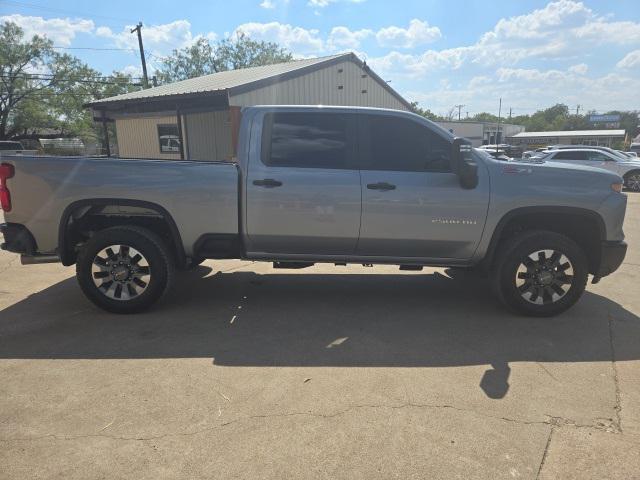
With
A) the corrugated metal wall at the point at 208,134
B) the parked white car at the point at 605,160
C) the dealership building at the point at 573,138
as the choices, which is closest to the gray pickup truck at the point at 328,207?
the parked white car at the point at 605,160

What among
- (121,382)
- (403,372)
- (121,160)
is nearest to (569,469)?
(403,372)

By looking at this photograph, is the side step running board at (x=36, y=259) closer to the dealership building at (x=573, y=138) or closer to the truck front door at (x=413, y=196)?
the truck front door at (x=413, y=196)

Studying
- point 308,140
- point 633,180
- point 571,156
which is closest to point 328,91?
point 571,156

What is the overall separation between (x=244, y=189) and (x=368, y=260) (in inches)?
54.2

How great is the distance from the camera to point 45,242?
437 centimetres

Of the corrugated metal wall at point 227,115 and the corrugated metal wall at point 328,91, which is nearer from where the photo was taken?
the corrugated metal wall at point 328,91

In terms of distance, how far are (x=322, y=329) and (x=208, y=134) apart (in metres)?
17.7

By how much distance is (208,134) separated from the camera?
66.3 feet

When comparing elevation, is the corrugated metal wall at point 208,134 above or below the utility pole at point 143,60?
below

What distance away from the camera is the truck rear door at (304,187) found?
4.23m

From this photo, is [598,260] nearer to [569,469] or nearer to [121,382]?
[569,469]

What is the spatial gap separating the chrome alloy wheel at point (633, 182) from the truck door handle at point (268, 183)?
17.9 metres

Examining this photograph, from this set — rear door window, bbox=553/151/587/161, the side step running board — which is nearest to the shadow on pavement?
the side step running board

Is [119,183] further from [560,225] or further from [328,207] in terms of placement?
[560,225]
